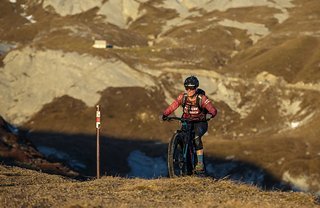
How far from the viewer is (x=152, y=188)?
604 inches

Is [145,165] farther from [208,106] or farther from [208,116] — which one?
[208,106]

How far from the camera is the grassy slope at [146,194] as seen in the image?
1277 cm

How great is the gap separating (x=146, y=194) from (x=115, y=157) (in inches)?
2697

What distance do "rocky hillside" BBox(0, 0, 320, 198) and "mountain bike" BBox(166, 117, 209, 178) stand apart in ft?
157

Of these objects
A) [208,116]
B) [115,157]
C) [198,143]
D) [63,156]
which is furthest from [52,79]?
[198,143]

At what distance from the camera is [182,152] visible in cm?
1775

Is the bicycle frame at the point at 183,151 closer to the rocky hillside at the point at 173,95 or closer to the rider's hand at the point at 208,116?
the rider's hand at the point at 208,116

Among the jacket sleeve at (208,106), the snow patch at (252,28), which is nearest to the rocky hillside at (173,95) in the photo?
the snow patch at (252,28)

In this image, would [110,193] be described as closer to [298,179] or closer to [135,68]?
[298,179]

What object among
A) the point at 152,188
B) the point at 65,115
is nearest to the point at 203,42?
the point at 65,115

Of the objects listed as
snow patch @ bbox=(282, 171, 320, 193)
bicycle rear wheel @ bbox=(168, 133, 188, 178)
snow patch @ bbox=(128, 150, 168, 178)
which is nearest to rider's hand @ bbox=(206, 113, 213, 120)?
bicycle rear wheel @ bbox=(168, 133, 188, 178)

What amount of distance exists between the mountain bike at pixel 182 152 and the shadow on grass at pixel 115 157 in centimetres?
5234

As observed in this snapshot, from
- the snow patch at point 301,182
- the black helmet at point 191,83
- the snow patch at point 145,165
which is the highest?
the black helmet at point 191,83

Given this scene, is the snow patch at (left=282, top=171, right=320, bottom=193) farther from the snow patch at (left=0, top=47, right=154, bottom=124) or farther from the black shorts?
the black shorts
